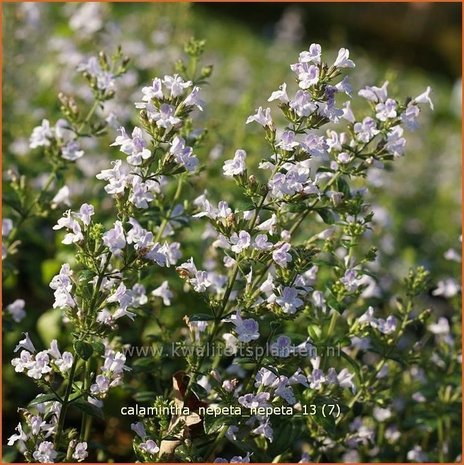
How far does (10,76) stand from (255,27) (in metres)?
14.2

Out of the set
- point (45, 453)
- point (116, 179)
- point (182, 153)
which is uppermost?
point (182, 153)

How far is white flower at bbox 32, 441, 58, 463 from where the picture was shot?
6.79 ft

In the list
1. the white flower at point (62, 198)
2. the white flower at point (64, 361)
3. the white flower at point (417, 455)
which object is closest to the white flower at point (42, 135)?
the white flower at point (62, 198)

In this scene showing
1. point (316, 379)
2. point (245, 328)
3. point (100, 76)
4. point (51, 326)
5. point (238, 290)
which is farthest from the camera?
point (51, 326)

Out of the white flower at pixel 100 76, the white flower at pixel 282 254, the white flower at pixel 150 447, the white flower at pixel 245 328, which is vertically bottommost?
the white flower at pixel 150 447

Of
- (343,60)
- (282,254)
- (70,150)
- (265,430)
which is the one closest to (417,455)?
(265,430)

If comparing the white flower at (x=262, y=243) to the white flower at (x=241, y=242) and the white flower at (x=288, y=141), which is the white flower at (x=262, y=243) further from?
the white flower at (x=288, y=141)

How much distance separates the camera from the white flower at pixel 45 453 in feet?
6.79

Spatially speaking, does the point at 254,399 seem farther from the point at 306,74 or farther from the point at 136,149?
the point at 306,74

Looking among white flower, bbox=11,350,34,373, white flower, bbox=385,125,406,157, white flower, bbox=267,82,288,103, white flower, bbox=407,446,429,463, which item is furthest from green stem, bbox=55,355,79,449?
white flower, bbox=407,446,429,463

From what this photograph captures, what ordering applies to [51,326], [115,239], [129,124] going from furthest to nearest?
[129,124] → [51,326] → [115,239]

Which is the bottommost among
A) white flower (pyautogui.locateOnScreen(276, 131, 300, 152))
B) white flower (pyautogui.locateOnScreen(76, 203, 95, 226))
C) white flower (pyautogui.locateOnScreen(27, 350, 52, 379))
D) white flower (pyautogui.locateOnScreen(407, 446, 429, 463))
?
white flower (pyautogui.locateOnScreen(407, 446, 429, 463))

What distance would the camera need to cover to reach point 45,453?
6.84 feet

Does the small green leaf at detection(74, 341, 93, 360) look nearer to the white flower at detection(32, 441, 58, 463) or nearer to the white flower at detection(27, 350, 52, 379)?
the white flower at detection(27, 350, 52, 379)
